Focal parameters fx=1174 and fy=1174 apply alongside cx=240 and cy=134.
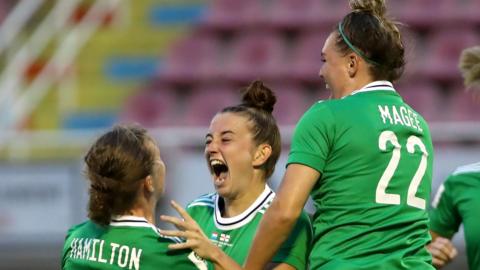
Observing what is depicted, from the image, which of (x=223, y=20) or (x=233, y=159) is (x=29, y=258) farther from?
(x=233, y=159)

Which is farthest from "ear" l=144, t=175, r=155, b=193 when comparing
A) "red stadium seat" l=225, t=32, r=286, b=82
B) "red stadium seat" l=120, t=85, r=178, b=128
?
"red stadium seat" l=120, t=85, r=178, b=128

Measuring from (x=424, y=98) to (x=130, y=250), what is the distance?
911 cm

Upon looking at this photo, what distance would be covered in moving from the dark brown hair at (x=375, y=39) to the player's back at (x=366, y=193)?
0.48ft

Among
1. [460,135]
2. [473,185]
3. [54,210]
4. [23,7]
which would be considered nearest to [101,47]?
[23,7]

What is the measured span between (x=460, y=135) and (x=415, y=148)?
6540 millimetres

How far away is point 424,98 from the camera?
12.7 m

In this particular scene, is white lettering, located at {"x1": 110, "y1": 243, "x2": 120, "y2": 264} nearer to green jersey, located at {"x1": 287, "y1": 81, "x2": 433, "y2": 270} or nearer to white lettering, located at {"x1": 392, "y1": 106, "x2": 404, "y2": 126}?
green jersey, located at {"x1": 287, "y1": 81, "x2": 433, "y2": 270}

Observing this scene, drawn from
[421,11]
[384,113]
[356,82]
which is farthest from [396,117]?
[421,11]

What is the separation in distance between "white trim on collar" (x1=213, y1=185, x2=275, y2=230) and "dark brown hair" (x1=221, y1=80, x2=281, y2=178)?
12cm

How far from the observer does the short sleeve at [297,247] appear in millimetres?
4008

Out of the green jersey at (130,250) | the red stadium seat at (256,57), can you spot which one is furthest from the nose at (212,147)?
the red stadium seat at (256,57)

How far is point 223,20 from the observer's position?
14164 millimetres

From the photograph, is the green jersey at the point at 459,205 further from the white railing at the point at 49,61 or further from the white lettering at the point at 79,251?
the white railing at the point at 49,61

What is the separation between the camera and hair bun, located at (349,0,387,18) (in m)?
3.97
